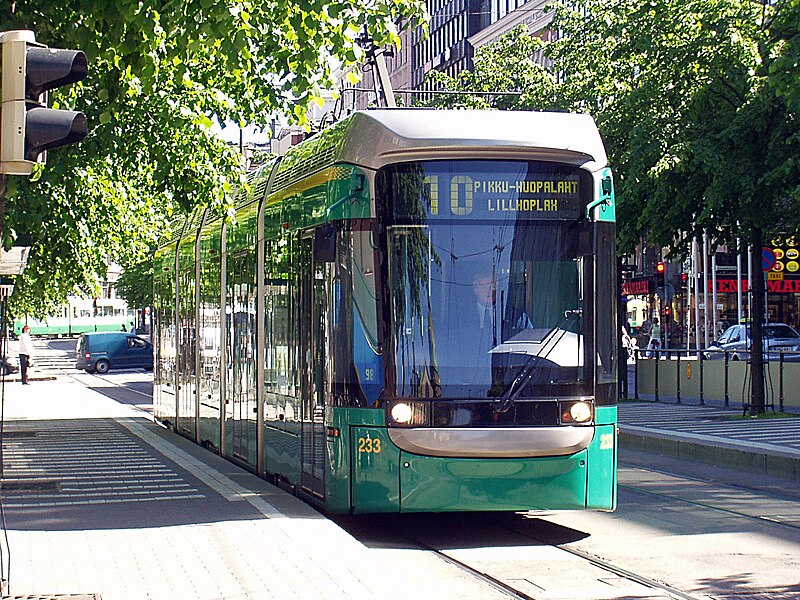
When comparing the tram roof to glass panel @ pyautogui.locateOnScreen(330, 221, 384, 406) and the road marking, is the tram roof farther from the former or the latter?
the road marking

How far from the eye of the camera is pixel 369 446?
35.6ft

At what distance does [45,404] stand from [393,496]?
2641cm

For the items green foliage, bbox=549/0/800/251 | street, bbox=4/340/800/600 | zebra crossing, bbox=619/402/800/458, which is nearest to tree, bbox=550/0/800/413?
green foliage, bbox=549/0/800/251

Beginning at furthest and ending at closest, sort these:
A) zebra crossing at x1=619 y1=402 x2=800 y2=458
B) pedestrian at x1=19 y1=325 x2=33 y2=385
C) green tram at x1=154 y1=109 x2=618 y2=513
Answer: pedestrian at x1=19 y1=325 x2=33 y2=385
zebra crossing at x1=619 y1=402 x2=800 y2=458
green tram at x1=154 y1=109 x2=618 y2=513

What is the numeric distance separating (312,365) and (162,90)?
448 centimetres

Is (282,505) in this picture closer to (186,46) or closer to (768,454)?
(186,46)

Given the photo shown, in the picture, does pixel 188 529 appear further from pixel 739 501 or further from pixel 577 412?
pixel 739 501

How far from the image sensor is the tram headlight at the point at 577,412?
10.9 metres

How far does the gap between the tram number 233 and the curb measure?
287 inches

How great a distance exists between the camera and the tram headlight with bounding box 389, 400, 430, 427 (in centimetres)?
1077

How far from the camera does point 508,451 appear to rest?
10.7 meters

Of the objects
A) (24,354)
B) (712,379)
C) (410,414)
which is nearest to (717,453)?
(410,414)

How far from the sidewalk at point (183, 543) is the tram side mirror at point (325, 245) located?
1.91 meters

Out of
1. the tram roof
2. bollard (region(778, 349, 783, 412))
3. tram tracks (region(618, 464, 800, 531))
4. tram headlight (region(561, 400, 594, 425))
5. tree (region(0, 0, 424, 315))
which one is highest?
tree (region(0, 0, 424, 315))
